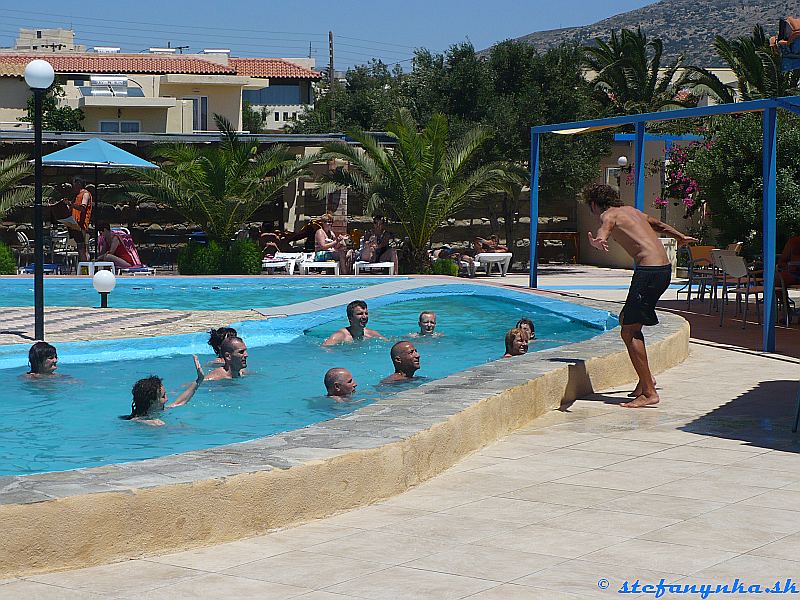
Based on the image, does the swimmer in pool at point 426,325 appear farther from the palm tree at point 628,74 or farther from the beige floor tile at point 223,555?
the palm tree at point 628,74

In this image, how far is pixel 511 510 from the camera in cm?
507

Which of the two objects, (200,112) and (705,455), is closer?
(705,455)

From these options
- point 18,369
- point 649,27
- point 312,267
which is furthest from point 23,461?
point 649,27

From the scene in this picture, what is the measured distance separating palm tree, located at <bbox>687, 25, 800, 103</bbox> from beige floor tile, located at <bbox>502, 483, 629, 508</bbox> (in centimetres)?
2299

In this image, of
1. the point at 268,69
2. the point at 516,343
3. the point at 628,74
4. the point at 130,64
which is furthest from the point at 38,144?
the point at 268,69

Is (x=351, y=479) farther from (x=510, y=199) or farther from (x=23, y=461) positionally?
(x=510, y=199)

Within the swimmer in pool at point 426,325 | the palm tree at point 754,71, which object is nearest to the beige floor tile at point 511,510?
the swimmer in pool at point 426,325

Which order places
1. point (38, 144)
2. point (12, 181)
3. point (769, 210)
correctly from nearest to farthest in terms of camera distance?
point (38, 144) → point (769, 210) → point (12, 181)

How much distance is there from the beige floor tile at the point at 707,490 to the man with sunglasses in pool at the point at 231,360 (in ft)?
16.8

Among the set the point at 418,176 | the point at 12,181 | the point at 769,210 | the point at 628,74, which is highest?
the point at 628,74

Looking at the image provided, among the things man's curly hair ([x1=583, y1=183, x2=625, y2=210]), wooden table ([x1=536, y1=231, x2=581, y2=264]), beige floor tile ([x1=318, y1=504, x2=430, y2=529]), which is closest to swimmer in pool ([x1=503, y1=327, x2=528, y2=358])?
man's curly hair ([x1=583, y1=183, x2=625, y2=210])

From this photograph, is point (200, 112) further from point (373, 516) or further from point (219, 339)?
point (373, 516)

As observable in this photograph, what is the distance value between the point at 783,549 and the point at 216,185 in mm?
16572

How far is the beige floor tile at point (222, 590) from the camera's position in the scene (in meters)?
3.84
